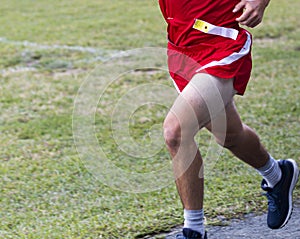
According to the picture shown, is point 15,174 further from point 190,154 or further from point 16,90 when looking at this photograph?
point 16,90

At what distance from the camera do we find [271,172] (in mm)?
4020

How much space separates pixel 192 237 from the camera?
3467mm

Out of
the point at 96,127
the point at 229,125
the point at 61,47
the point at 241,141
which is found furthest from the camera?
the point at 61,47

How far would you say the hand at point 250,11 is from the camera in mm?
3402

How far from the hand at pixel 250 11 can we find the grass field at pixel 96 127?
52.3 inches

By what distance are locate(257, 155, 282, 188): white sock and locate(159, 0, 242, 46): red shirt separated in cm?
95

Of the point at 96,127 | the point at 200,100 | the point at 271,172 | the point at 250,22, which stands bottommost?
the point at 96,127

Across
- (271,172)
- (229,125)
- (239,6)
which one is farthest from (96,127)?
(239,6)

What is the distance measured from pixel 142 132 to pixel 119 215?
5.97ft

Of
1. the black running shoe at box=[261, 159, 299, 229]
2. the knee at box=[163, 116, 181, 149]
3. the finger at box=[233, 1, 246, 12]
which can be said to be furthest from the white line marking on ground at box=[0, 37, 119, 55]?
the knee at box=[163, 116, 181, 149]

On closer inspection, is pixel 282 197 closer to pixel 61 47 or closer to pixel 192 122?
pixel 192 122

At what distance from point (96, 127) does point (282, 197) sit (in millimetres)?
2541

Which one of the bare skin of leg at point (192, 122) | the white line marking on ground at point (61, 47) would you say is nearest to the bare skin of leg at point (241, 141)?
the bare skin of leg at point (192, 122)

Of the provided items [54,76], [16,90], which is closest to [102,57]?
[54,76]
